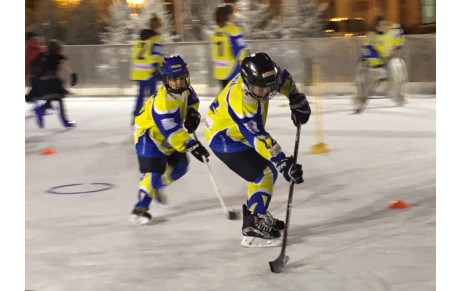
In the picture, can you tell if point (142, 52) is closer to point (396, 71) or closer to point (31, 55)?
point (31, 55)

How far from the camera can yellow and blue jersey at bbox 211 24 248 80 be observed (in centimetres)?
740

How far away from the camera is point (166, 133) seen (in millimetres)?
4305

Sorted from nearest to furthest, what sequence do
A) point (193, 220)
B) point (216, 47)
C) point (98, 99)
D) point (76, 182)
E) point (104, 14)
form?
point (193, 220) < point (76, 182) < point (216, 47) < point (98, 99) < point (104, 14)

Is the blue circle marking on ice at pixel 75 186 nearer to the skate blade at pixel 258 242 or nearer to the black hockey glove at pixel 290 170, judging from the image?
the skate blade at pixel 258 242

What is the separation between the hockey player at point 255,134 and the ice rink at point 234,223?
0.58ft

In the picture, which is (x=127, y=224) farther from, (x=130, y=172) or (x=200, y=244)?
(x=130, y=172)

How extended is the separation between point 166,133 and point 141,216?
0.61 metres

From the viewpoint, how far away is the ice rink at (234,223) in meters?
3.68

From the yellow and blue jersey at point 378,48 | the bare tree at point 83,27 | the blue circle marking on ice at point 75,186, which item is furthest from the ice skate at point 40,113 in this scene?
the bare tree at point 83,27

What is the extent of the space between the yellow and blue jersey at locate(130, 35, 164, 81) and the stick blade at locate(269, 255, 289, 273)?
4631 mm

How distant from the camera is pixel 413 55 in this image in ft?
33.2

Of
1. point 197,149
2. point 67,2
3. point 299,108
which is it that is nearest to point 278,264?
point 299,108
